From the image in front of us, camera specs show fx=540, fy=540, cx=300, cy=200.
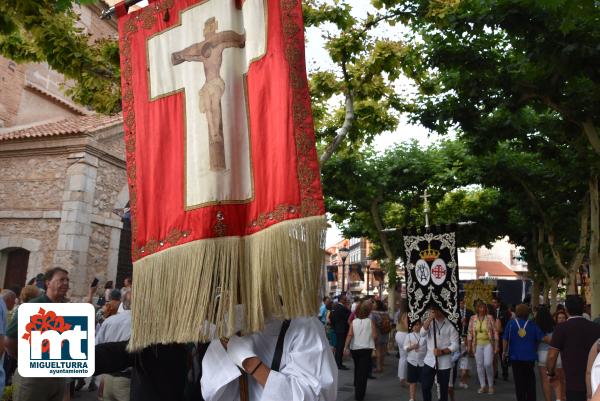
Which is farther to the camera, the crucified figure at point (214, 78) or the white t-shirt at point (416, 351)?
the white t-shirt at point (416, 351)

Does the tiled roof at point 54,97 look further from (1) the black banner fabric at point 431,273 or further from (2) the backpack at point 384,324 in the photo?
(1) the black banner fabric at point 431,273

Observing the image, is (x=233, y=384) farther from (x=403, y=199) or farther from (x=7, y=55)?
(x=403, y=199)

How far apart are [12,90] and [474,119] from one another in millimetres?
16116

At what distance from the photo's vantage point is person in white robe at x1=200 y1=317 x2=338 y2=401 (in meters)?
2.06

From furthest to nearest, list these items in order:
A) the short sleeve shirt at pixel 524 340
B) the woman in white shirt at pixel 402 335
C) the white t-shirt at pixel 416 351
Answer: the woman in white shirt at pixel 402 335 → the white t-shirt at pixel 416 351 → the short sleeve shirt at pixel 524 340

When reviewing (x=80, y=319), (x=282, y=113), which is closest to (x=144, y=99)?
(x=282, y=113)

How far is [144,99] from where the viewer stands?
2.56m

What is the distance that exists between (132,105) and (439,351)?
6.74 meters

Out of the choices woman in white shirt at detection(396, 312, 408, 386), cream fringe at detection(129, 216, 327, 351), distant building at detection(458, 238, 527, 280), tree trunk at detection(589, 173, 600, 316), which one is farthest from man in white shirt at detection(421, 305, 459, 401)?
distant building at detection(458, 238, 527, 280)

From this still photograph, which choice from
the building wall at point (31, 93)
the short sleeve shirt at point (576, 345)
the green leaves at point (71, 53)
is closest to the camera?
the short sleeve shirt at point (576, 345)

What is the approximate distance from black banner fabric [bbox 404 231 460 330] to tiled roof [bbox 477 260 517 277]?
53.0 meters

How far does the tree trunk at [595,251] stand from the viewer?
10.7m

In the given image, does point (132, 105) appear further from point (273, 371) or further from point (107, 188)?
point (107, 188)

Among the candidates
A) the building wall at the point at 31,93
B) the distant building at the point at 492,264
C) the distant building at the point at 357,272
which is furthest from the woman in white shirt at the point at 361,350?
the distant building at the point at 492,264
